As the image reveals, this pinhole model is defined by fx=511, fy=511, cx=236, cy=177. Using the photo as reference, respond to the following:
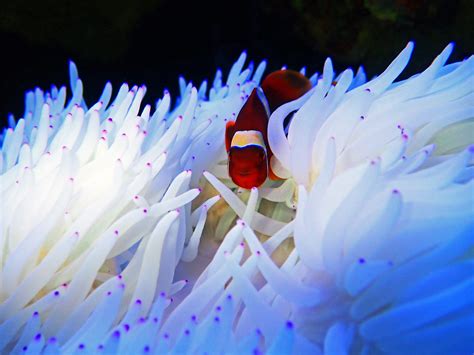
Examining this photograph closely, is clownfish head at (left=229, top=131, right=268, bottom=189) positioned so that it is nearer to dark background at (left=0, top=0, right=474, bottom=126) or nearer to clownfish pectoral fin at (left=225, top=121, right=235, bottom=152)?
clownfish pectoral fin at (left=225, top=121, right=235, bottom=152)

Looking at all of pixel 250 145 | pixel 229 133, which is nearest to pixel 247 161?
pixel 250 145

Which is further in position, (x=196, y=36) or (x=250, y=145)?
(x=196, y=36)

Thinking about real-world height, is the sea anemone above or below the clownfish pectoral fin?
below

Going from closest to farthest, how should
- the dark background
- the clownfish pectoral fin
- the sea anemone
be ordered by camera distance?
the sea anemone → the clownfish pectoral fin → the dark background

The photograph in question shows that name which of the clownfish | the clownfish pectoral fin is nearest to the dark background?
the clownfish

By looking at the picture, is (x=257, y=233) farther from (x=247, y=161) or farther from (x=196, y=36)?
(x=196, y=36)

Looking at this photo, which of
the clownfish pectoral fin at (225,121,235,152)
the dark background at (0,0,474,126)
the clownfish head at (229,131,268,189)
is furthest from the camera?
the dark background at (0,0,474,126)

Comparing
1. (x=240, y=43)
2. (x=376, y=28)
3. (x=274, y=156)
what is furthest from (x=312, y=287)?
(x=240, y=43)
